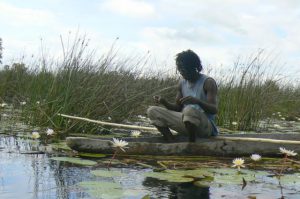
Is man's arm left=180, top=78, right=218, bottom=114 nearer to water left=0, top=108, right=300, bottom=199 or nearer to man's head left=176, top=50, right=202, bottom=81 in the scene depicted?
man's head left=176, top=50, right=202, bottom=81

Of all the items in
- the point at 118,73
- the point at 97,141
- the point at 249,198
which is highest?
the point at 118,73

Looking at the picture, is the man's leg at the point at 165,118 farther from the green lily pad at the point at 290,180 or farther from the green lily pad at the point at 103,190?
the green lily pad at the point at 103,190

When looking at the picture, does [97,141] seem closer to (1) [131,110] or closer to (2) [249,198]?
(2) [249,198]

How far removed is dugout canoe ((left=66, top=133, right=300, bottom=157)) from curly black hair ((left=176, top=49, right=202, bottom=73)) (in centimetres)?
80

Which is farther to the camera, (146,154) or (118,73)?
(118,73)

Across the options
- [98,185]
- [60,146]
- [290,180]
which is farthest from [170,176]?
[60,146]

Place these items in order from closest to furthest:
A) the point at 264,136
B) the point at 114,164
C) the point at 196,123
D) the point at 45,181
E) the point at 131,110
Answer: the point at 45,181 < the point at 114,164 < the point at 196,123 < the point at 264,136 < the point at 131,110

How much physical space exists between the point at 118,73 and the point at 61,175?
4.08m

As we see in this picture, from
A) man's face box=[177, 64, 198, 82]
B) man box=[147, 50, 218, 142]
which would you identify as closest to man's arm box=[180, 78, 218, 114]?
man box=[147, 50, 218, 142]

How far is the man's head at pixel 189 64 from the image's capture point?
4.88m

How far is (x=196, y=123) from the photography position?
4.70 metres

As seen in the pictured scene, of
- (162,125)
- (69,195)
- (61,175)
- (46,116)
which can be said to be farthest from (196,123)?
(46,116)

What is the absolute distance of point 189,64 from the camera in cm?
487

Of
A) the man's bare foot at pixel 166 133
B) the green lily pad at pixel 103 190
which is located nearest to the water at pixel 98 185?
the green lily pad at pixel 103 190
